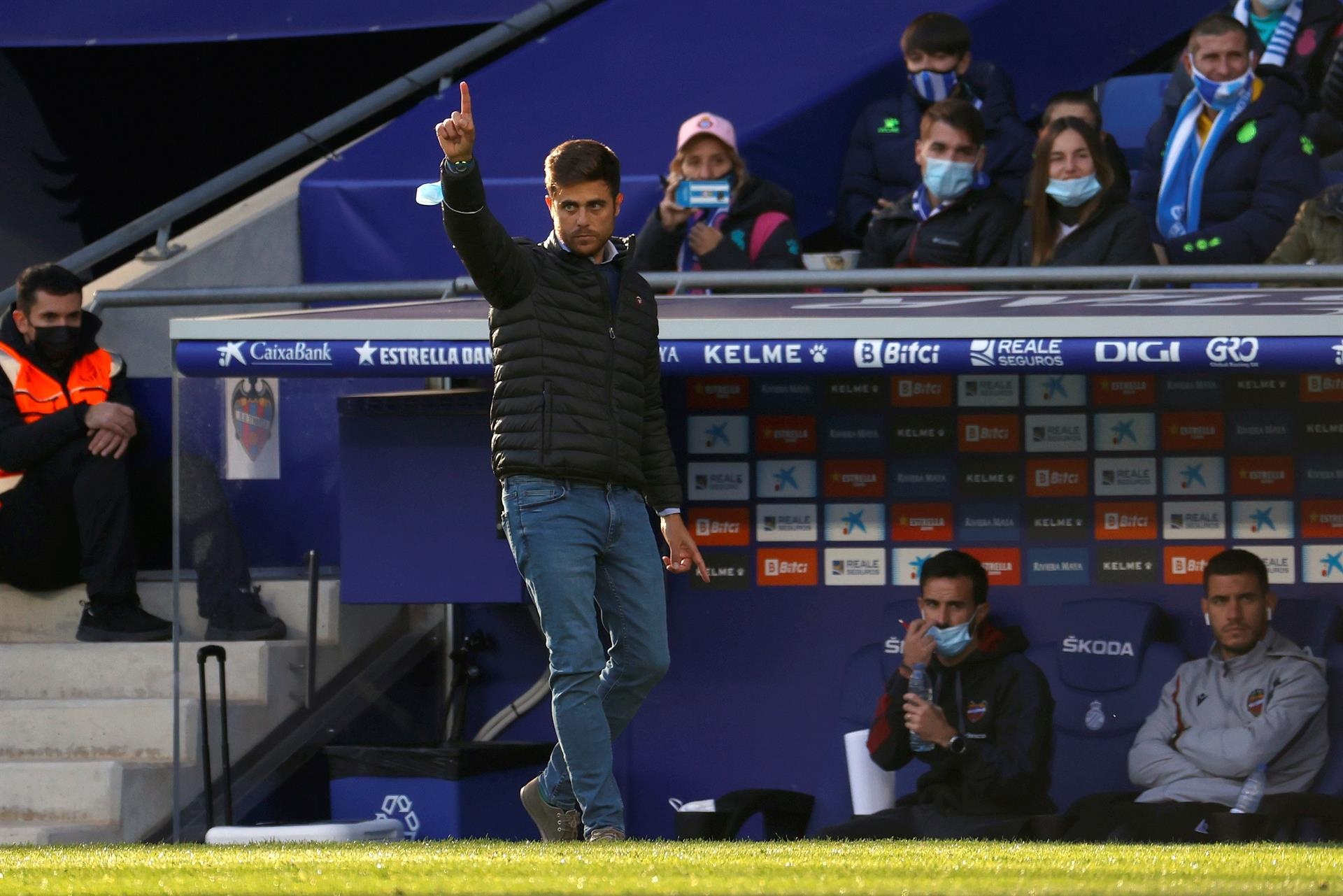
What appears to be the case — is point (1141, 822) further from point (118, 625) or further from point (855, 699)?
point (118, 625)

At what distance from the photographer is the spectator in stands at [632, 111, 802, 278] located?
9.02 meters

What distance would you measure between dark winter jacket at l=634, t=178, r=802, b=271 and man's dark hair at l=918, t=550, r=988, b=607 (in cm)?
156

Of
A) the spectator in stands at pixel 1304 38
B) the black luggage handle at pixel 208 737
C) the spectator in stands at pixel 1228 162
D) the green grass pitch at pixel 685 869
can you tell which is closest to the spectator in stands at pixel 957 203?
the spectator in stands at pixel 1228 162

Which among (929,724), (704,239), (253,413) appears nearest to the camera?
(929,724)

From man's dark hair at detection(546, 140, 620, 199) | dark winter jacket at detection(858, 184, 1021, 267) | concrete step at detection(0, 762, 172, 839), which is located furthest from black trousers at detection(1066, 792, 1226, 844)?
concrete step at detection(0, 762, 172, 839)

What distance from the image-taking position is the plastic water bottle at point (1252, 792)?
7336 millimetres

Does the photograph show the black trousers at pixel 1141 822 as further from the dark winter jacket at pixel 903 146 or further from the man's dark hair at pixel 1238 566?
the dark winter jacket at pixel 903 146

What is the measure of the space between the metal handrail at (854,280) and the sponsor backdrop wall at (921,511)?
1.17 feet

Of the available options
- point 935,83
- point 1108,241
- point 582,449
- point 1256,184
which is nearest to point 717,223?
point 935,83

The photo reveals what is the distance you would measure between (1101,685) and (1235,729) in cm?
64

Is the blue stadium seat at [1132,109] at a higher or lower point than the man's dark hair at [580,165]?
higher

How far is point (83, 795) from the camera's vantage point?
8188 mm

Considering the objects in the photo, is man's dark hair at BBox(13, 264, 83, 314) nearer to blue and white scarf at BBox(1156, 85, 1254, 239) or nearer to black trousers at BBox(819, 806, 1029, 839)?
black trousers at BBox(819, 806, 1029, 839)

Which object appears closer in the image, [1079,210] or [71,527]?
[1079,210]
